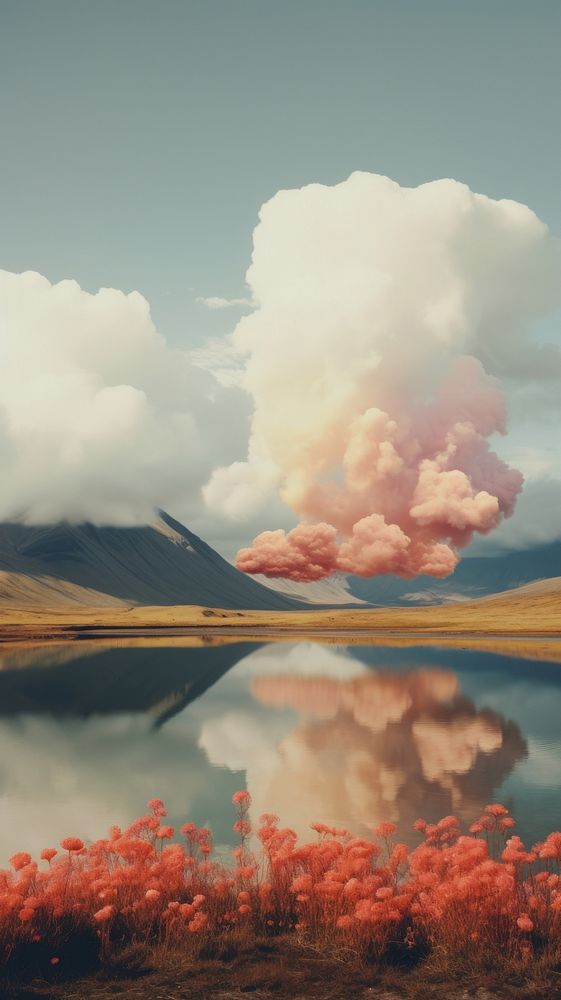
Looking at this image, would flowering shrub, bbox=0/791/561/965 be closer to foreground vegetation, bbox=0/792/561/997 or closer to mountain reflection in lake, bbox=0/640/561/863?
foreground vegetation, bbox=0/792/561/997

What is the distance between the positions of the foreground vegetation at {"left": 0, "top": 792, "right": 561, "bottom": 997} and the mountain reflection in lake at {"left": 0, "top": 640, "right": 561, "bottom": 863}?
11.2 meters

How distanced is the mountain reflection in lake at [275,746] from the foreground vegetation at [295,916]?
11.2 meters

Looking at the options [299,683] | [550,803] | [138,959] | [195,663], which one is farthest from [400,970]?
[195,663]

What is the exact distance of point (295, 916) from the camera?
19.1 meters

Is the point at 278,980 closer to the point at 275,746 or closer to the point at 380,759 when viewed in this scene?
the point at 380,759

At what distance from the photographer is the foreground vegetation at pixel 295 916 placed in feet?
54.9

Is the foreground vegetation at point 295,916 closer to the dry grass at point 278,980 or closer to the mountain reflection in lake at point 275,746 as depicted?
the dry grass at point 278,980

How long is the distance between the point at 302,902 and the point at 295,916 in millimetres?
631

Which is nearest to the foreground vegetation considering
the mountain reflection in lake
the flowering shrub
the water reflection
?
the flowering shrub

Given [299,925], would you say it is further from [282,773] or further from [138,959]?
[282,773]

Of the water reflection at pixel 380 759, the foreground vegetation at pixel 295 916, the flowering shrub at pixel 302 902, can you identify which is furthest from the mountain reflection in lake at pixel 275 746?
the foreground vegetation at pixel 295 916

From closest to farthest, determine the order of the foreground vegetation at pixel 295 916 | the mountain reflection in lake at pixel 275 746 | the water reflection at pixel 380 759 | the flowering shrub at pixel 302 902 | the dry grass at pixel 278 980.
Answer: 1. the dry grass at pixel 278 980
2. the foreground vegetation at pixel 295 916
3. the flowering shrub at pixel 302 902
4. the mountain reflection in lake at pixel 275 746
5. the water reflection at pixel 380 759

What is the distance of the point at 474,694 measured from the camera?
81625mm

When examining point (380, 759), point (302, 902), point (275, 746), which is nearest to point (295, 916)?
point (302, 902)
